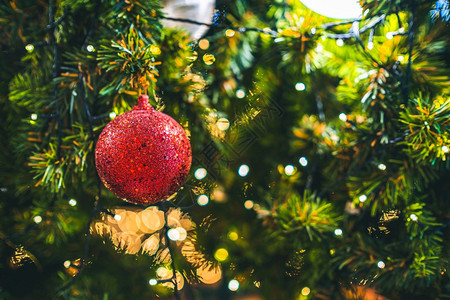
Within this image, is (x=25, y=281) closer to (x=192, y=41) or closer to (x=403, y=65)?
(x=192, y=41)

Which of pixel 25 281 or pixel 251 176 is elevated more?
pixel 251 176

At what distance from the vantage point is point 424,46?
51 centimetres

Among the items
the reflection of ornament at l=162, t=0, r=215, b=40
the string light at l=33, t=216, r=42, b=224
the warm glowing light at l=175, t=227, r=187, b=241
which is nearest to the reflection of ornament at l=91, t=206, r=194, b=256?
the warm glowing light at l=175, t=227, r=187, b=241

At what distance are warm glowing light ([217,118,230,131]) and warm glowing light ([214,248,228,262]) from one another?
217mm

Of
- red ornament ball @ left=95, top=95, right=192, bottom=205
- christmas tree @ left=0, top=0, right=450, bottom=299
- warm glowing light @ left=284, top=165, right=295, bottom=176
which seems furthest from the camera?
warm glowing light @ left=284, top=165, right=295, bottom=176

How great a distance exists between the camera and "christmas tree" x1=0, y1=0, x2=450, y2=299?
1.61 ft

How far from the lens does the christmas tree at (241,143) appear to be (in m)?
0.49

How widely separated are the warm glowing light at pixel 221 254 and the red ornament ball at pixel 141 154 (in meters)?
0.25

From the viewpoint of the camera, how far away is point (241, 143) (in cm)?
65

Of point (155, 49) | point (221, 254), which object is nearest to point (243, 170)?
point (221, 254)

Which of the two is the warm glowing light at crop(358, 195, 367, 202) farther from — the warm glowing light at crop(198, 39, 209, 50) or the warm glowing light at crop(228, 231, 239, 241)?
the warm glowing light at crop(198, 39, 209, 50)

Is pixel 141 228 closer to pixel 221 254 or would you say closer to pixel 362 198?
pixel 221 254

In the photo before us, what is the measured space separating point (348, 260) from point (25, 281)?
1.80ft

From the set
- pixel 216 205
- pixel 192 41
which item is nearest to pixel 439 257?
pixel 216 205
